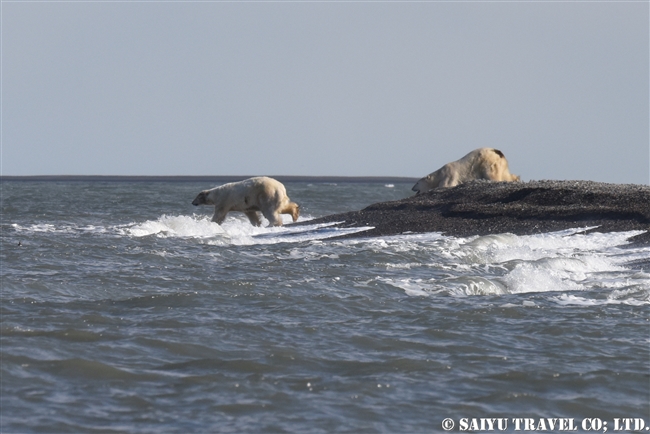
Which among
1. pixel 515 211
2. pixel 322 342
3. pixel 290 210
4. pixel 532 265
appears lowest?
pixel 322 342

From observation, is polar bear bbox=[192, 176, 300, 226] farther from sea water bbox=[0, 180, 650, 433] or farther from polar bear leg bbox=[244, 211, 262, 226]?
sea water bbox=[0, 180, 650, 433]

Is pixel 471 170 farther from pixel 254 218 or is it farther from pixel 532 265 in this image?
pixel 532 265

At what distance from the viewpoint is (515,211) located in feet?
68.2

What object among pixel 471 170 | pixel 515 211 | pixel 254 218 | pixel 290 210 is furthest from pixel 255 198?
pixel 471 170

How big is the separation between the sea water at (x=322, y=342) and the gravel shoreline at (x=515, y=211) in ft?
13.2

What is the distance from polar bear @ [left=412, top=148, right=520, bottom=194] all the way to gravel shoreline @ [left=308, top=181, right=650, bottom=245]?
402 cm

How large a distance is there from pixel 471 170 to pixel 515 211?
9204 mm

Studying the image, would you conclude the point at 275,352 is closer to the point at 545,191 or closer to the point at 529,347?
the point at 529,347

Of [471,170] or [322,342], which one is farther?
[471,170]

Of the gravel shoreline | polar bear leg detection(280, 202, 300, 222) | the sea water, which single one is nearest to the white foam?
the sea water

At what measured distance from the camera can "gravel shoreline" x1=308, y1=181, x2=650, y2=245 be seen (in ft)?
61.1

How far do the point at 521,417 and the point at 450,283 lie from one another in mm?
5585

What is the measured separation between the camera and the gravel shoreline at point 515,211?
61.1 feet

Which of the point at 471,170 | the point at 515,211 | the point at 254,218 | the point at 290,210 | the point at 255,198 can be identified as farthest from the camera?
the point at 471,170
